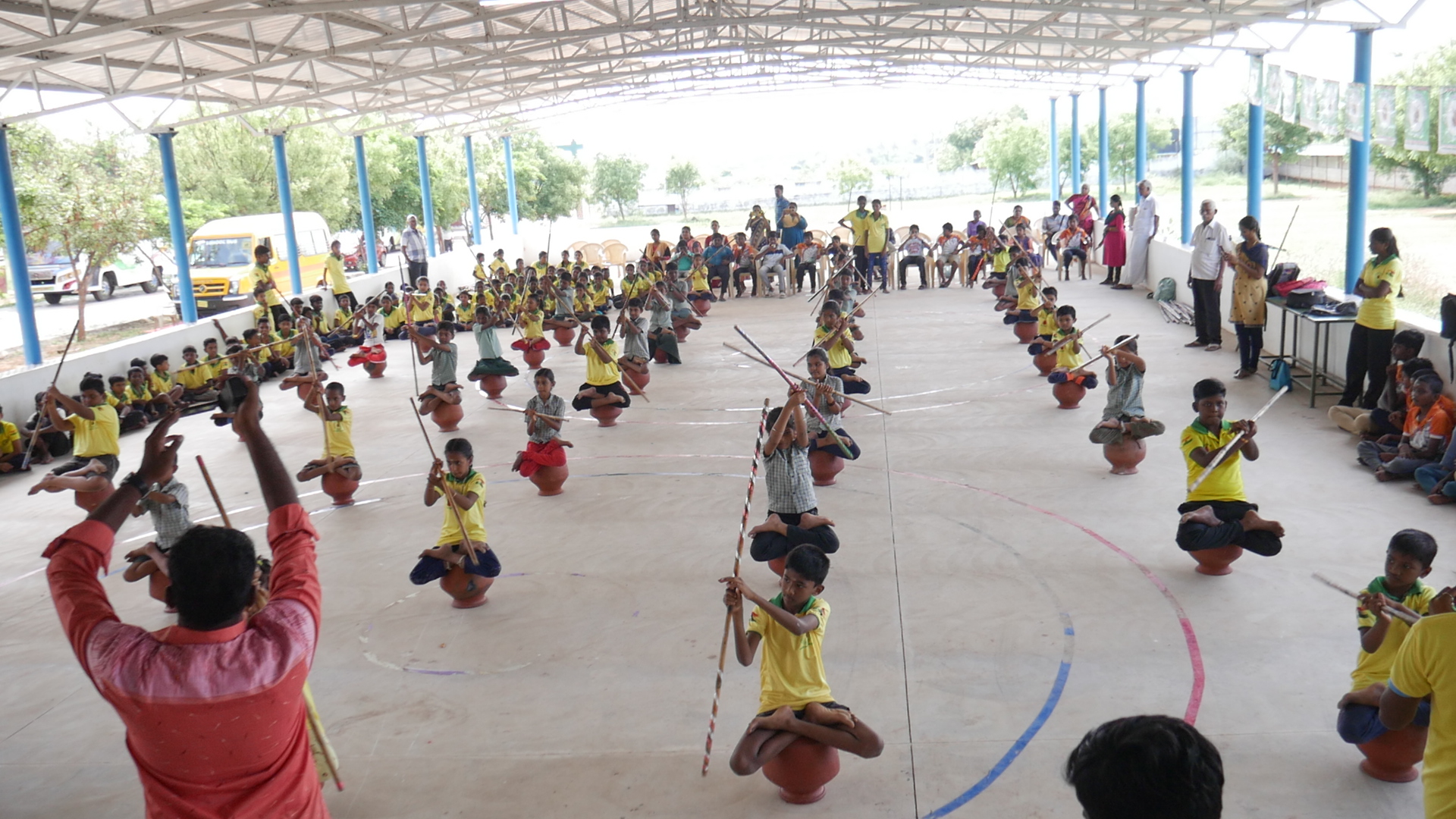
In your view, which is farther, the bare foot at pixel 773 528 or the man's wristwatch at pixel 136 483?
the bare foot at pixel 773 528

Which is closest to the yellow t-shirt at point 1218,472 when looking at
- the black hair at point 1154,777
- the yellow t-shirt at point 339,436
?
the black hair at point 1154,777

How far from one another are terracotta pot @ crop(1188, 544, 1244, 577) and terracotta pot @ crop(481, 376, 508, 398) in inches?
341

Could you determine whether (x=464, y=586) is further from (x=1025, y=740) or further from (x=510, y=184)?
(x=510, y=184)

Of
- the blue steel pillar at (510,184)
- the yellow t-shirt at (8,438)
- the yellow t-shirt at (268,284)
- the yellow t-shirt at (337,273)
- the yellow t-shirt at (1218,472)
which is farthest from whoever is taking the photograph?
the blue steel pillar at (510,184)

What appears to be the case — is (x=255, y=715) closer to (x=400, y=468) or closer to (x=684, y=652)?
(x=684, y=652)

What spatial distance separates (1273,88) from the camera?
1461 centimetres

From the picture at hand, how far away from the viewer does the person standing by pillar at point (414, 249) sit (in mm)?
22422

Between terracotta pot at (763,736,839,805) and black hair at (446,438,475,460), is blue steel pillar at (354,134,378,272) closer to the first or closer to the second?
black hair at (446,438,475,460)

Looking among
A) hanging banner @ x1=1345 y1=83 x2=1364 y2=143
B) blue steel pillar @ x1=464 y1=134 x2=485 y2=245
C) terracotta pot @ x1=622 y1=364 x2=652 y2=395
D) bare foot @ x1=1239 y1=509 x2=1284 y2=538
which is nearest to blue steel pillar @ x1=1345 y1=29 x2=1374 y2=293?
hanging banner @ x1=1345 y1=83 x2=1364 y2=143

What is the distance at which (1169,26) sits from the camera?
60.8ft

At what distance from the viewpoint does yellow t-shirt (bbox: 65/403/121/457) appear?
9734mm

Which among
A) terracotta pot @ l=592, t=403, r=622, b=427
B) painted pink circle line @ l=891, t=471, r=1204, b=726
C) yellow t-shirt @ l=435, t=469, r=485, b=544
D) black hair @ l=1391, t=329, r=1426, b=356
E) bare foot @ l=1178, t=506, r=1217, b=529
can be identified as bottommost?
painted pink circle line @ l=891, t=471, r=1204, b=726

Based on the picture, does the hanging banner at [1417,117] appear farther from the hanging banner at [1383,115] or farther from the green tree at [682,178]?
the green tree at [682,178]

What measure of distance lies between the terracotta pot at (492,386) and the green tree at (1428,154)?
46.2 feet
